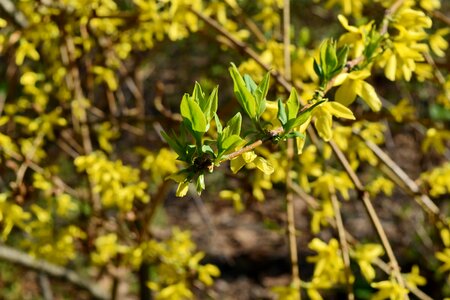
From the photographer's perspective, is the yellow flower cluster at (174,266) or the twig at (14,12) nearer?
the yellow flower cluster at (174,266)

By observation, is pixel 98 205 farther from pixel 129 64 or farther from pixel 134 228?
pixel 129 64

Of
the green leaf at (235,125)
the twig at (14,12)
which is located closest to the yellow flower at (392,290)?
the green leaf at (235,125)

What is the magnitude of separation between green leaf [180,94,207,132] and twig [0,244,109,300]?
1.90m

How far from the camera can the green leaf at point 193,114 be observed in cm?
93

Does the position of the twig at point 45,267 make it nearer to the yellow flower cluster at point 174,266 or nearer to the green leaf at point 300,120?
the yellow flower cluster at point 174,266

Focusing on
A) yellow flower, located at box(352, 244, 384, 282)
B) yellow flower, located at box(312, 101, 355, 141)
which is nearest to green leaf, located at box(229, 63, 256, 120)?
yellow flower, located at box(312, 101, 355, 141)

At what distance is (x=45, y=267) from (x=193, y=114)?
2.17 meters

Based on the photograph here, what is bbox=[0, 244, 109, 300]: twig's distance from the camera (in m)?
2.61

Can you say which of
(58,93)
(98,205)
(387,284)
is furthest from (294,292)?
(58,93)

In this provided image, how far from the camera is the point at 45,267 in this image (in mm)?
2842

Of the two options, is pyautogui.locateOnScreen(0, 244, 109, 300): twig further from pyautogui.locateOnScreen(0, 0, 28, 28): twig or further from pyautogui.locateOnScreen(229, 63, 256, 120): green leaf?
pyautogui.locateOnScreen(229, 63, 256, 120): green leaf

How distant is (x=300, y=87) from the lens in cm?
211

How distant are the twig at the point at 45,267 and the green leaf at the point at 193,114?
1.90m

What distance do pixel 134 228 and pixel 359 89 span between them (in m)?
1.52
